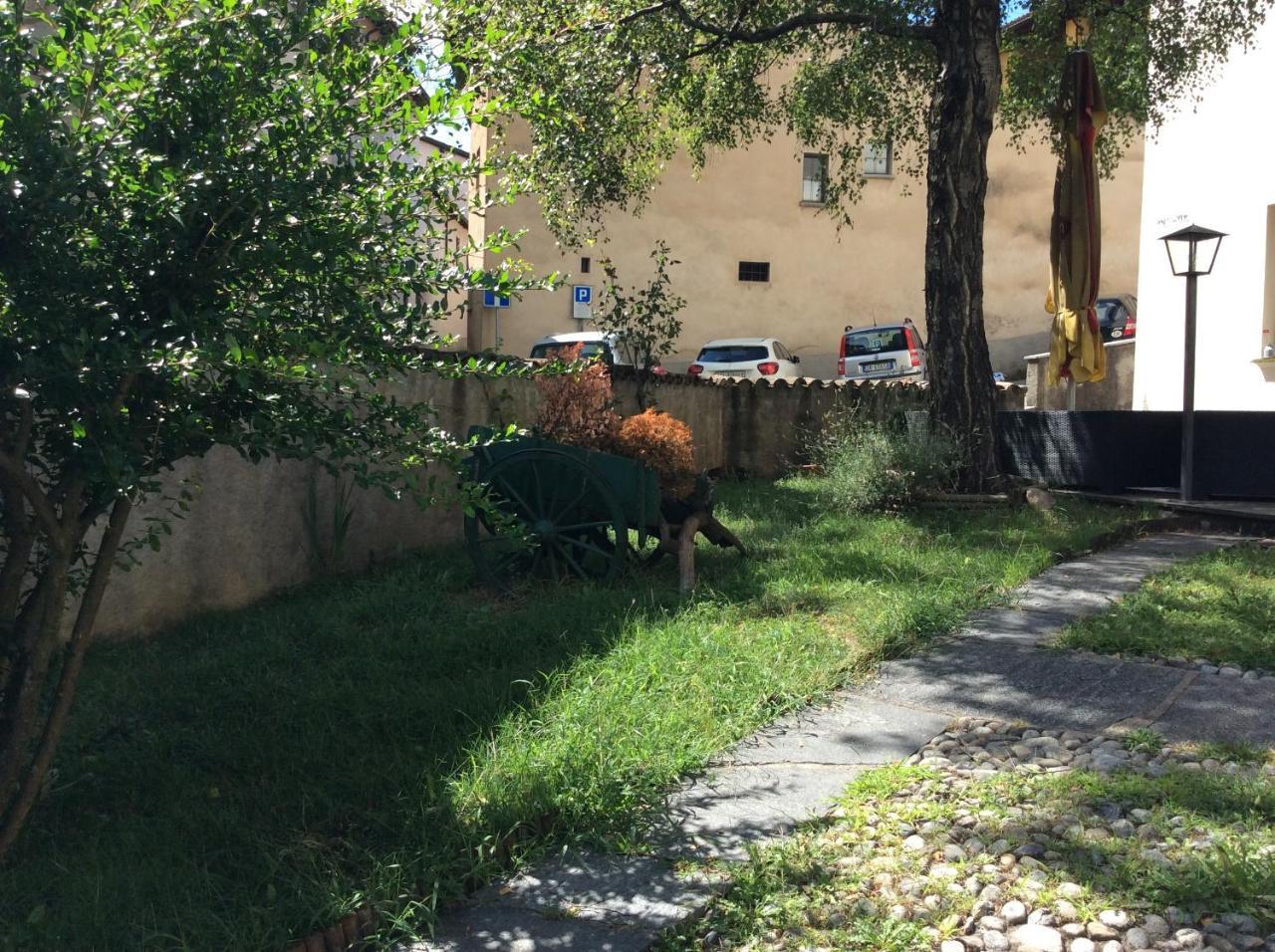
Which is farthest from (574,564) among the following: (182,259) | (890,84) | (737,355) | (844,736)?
(737,355)

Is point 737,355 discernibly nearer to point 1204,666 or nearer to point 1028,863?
point 1204,666

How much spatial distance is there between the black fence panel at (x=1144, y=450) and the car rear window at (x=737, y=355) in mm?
11463

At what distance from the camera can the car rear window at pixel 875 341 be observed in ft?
66.6

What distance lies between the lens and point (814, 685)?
461cm

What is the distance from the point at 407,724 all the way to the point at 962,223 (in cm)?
632

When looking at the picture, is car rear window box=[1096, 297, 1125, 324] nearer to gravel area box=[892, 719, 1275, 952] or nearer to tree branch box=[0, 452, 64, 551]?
gravel area box=[892, 719, 1275, 952]

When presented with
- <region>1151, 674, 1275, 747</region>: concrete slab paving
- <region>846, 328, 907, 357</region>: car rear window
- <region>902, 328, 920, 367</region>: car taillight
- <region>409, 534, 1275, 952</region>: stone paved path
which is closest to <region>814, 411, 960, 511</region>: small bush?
<region>409, 534, 1275, 952</region>: stone paved path

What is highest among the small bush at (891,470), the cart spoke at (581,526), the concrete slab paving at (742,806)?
the small bush at (891,470)

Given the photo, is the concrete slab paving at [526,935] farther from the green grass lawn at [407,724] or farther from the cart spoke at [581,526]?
the cart spoke at [581,526]

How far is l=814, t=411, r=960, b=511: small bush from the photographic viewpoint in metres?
8.41

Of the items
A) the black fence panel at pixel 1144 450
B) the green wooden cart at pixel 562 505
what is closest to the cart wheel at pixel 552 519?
the green wooden cart at pixel 562 505

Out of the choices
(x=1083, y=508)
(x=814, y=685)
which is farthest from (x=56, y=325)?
(x=1083, y=508)

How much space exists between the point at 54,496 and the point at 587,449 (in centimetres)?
353

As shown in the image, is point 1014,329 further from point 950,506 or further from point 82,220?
point 82,220
